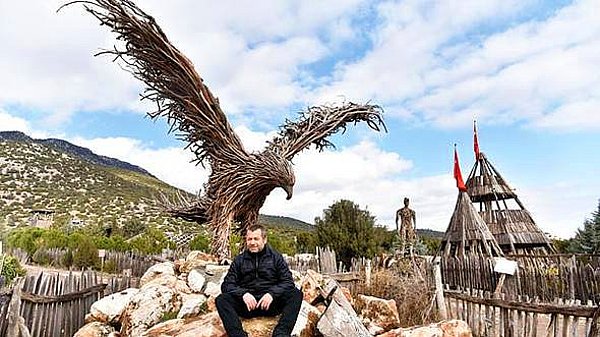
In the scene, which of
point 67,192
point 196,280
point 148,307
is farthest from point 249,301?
point 67,192

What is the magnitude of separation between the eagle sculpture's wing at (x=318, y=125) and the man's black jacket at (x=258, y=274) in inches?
104

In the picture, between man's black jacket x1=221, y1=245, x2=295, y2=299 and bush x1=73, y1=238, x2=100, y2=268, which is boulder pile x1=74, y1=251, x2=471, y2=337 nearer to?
man's black jacket x1=221, y1=245, x2=295, y2=299

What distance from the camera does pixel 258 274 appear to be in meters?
5.07

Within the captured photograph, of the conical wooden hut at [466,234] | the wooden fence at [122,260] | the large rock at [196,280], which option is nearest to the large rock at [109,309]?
the large rock at [196,280]

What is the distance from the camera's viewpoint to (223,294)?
4.86 m

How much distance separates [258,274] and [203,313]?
1.14 m

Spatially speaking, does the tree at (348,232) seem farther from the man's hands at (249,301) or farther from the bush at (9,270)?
the man's hands at (249,301)

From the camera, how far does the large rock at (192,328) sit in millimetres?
4980

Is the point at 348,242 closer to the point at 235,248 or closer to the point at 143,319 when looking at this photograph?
the point at 235,248

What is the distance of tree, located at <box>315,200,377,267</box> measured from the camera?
1830cm

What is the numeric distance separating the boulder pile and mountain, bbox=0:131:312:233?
1047 inches

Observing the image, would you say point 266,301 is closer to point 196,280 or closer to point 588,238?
point 196,280

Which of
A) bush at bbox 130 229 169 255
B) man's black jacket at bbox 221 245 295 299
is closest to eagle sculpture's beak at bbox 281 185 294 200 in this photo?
man's black jacket at bbox 221 245 295 299

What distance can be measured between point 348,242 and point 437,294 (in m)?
10.2
